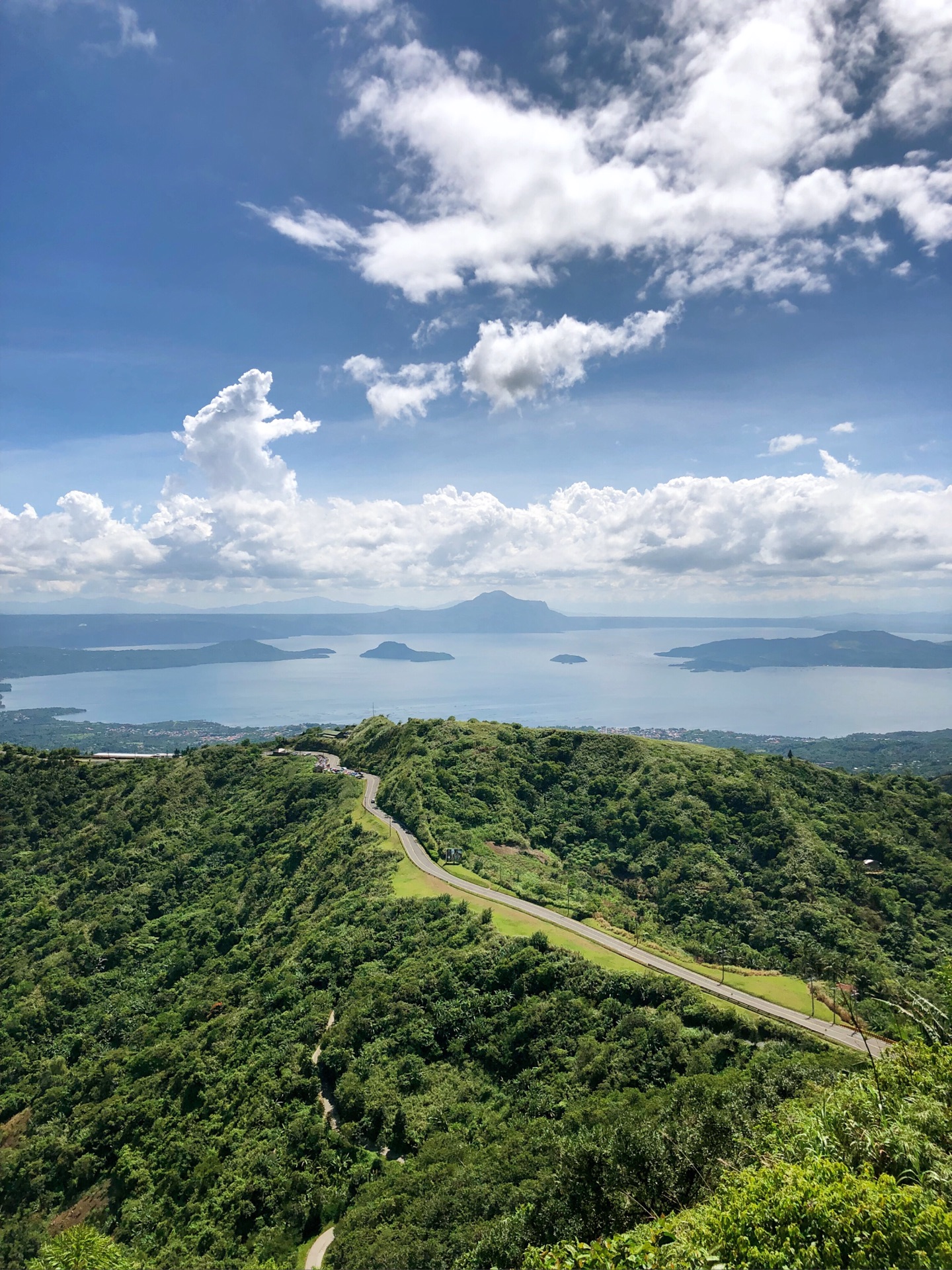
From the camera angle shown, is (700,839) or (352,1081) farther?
(700,839)

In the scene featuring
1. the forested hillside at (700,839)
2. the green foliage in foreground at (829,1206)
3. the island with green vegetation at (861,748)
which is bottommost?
the island with green vegetation at (861,748)

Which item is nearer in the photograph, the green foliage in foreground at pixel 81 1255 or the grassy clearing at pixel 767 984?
the green foliage in foreground at pixel 81 1255

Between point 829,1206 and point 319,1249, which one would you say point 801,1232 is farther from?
point 319,1249

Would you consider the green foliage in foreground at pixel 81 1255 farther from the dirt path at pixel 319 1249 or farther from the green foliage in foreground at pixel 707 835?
the green foliage in foreground at pixel 707 835

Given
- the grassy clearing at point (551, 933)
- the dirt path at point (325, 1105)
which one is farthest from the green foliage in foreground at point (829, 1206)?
the dirt path at point (325, 1105)

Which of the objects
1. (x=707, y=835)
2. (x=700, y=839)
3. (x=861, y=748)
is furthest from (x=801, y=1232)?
(x=861, y=748)

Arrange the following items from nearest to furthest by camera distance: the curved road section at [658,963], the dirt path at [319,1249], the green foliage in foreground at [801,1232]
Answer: the green foliage in foreground at [801,1232]
the dirt path at [319,1249]
the curved road section at [658,963]
